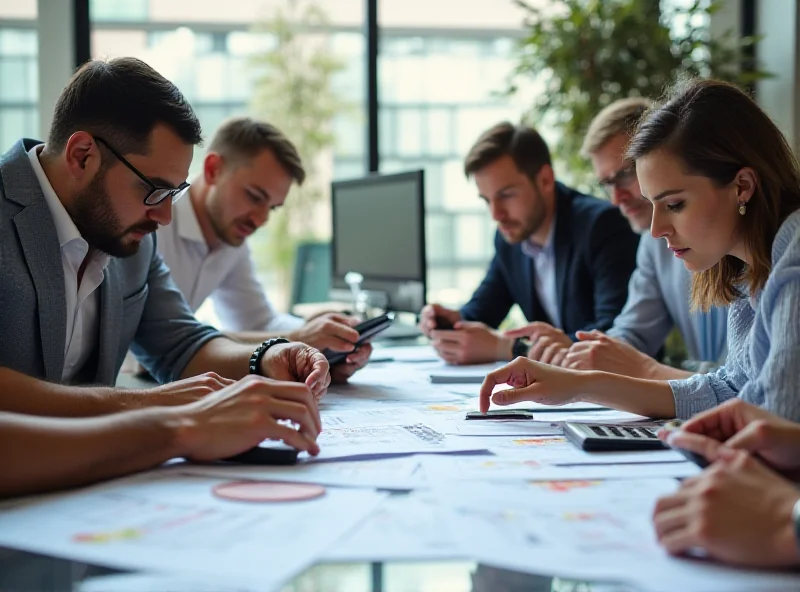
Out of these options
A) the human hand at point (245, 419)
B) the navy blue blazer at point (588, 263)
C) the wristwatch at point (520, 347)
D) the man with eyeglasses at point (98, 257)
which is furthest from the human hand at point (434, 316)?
the human hand at point (245, 419)

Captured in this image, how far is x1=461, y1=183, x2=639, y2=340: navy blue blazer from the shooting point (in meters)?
2.71

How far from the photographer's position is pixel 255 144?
113 inches

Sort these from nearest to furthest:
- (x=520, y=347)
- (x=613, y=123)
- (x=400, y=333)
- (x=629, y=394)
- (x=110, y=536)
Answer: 1. (x=110, y=536)
2. (x=629, y=394)
3. (x=520, y=347)
4. (x=613, y=123)
5. (x=400, y=333)

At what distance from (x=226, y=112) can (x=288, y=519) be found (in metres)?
4.14

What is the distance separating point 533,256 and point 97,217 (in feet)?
5.81

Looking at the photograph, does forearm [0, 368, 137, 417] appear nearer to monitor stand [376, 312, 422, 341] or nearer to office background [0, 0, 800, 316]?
monitor stand [376, 312, 422, 341]

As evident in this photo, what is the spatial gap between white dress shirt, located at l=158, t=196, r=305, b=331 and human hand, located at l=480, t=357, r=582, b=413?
4.71 ft

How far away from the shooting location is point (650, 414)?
1.51 metres

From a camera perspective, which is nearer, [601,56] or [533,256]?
[533,256]

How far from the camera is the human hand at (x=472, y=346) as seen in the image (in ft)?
8.11

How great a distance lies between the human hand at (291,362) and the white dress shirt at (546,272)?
1.33 meters

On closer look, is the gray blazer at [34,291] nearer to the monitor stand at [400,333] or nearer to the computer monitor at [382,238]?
the computer monitor at [382,238]

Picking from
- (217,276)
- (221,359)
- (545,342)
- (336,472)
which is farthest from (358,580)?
(217,276)

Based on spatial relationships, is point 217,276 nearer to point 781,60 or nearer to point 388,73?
point 388,73
